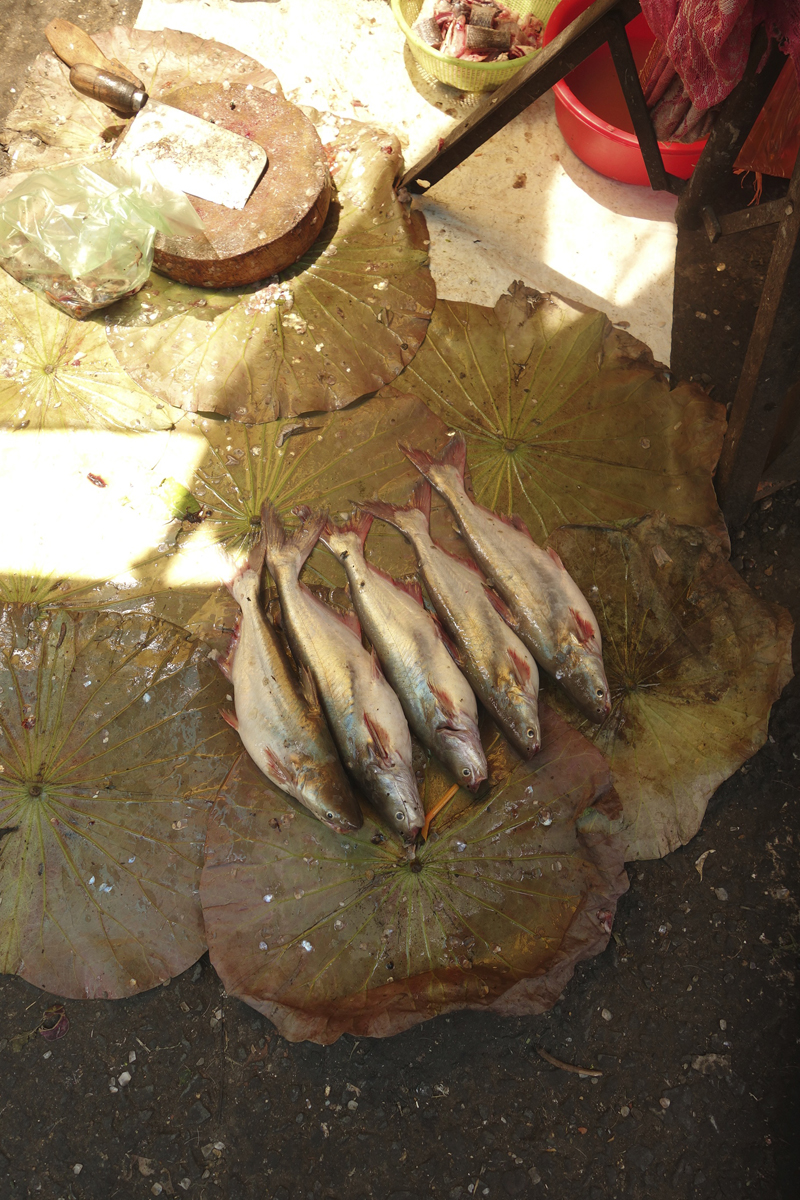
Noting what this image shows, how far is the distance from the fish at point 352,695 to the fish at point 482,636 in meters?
0.30

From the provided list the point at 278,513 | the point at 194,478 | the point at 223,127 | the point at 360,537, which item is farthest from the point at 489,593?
the point at 223,127

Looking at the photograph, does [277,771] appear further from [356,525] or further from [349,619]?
[356,525]

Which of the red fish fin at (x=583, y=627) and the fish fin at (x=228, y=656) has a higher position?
the red fish fin at (x=583, y=627)

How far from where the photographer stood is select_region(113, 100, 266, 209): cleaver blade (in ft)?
9.94

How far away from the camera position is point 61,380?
3082mm

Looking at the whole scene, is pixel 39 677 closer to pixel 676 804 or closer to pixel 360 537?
pixel 360 537

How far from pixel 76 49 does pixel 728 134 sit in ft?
9.13

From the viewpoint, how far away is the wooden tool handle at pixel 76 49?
3.15 m

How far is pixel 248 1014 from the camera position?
2.43 meters

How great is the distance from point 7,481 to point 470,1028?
2697mm

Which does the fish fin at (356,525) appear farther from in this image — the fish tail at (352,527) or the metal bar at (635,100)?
the metal bar at (635,100)

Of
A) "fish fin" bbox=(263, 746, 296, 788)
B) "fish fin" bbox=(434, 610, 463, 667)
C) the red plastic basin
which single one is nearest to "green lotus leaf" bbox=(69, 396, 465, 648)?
"fish fin" bbox=(434, 610, 463, 667)

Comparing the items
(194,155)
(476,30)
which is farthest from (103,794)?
(476,30)

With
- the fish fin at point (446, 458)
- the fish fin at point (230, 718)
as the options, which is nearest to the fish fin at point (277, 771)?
the fish fin at point (230, 718)
